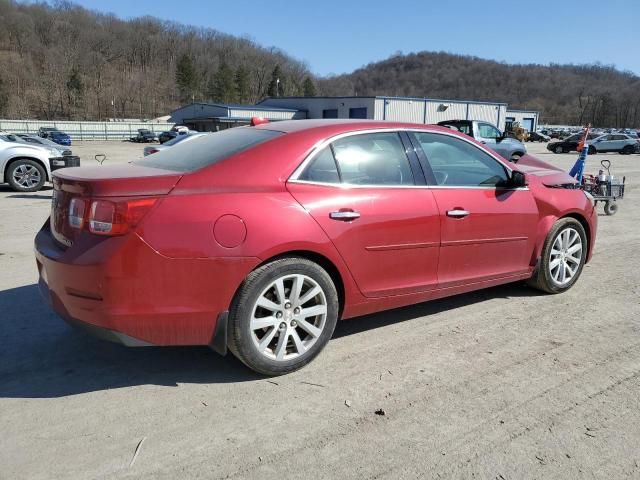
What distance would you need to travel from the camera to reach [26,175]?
1224 cm

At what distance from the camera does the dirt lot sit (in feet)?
8.38

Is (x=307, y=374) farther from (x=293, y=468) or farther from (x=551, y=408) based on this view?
(x=551, y=408)

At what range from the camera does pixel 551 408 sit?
304 centimetres

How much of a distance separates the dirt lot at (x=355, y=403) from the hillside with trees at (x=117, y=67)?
113 m

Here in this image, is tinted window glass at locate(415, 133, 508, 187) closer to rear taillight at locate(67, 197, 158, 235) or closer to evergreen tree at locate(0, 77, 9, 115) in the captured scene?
rear taillight at locate(67, 197, 158, 235)

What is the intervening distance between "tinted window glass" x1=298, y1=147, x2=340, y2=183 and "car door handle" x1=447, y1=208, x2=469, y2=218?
0.99 m

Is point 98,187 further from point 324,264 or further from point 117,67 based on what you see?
point 117,67

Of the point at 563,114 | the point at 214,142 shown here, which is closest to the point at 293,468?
the point at 214,142

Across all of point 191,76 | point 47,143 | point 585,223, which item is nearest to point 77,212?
point 585,223

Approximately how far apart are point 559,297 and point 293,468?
11.3 ft

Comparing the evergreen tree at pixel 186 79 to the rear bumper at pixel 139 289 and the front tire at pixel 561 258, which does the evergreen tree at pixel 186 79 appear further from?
the rear bumper at pixel 139 289

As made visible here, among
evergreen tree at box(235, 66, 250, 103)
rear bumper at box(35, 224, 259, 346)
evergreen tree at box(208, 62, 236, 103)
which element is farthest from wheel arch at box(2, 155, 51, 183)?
evergreen tree at box(235, 66, 250, 103)

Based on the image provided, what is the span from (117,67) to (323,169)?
154997mm

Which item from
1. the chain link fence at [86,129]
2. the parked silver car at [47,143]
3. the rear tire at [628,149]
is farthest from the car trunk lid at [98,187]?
the chain link fence at [86,129]
